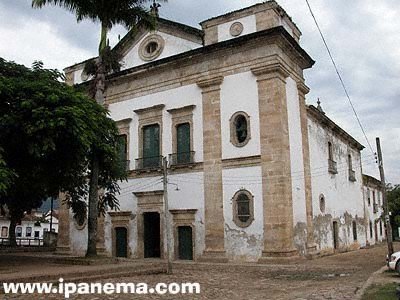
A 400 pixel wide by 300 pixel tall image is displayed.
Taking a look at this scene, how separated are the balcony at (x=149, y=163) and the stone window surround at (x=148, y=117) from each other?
0.29 meters

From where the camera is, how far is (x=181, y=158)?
20.0m

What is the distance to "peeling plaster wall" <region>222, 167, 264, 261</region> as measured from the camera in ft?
57.5

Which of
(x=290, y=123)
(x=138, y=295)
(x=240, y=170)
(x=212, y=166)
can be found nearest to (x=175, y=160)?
(x=212, y=166)

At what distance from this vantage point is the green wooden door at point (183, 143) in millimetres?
19891

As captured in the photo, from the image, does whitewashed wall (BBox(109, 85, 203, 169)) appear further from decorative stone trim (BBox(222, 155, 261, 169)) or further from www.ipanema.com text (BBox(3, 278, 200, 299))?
www.ipanema.com text (BBox(3, 278, 200, 299))

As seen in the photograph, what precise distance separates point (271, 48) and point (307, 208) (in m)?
6.82

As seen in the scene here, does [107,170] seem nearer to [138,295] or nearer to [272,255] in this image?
[272,255]

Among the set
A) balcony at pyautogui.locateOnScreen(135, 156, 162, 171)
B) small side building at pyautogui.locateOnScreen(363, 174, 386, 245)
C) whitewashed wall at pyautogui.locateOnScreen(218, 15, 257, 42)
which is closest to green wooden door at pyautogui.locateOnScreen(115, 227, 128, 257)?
balcony at pyautogui.locateOnScreen(135, 156, 162, 171)

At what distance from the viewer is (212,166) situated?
19.0m

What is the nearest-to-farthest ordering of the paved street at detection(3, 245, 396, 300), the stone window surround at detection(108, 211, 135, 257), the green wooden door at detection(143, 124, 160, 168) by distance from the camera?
the paved street at detection(3, 245, 396, 300) → the green wooden door at detection(143, 124, 160, 168) → the stone window surround at detection(108, 211, 135, 257)

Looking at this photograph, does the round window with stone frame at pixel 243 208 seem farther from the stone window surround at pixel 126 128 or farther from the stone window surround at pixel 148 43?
the stone window surround at pixel 148 43

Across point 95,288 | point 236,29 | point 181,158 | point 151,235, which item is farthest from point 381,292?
point 151,235

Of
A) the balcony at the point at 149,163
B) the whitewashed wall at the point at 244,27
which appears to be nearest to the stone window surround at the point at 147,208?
the balcony at the point at 149,163

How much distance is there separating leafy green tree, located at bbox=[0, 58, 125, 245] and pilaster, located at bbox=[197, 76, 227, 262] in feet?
12.2
